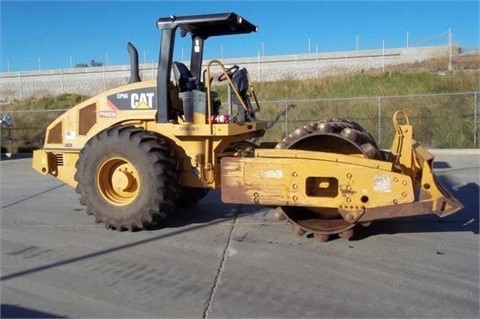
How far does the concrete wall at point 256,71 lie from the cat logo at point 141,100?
23.9 metres

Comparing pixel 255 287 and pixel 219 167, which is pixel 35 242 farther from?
pixel 255 287

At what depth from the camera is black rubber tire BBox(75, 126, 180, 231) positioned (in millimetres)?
6086

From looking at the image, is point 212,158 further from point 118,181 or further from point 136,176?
point 118,181

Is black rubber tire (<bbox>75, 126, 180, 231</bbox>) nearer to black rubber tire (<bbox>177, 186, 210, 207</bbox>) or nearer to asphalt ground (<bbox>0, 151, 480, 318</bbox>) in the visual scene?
asphalt ground (<bbox>0, 151, 480, 318</bbox>)

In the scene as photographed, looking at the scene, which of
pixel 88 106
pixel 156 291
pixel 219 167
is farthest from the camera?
pixel 88 106

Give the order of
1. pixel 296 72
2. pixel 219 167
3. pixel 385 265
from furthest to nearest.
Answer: pixel 296 72 < pixel 219 167 < pixel 385 265

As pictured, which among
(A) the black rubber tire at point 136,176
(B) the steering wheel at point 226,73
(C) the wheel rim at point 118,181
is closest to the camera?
(A) the black rubber tire at point 136,176

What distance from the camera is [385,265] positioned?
492 centimetres

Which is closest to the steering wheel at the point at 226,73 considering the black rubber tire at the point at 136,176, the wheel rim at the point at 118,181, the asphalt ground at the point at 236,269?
the black rubber tire at the point at 136,176

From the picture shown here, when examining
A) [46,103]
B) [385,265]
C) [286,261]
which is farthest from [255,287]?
[46,103]

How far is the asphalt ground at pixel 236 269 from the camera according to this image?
4031 mm

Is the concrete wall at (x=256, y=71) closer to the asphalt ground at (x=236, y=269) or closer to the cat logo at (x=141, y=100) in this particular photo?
the cat logo at (x=141, y=100)

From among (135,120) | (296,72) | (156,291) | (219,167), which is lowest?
(156,291)

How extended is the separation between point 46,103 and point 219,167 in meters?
25.5
